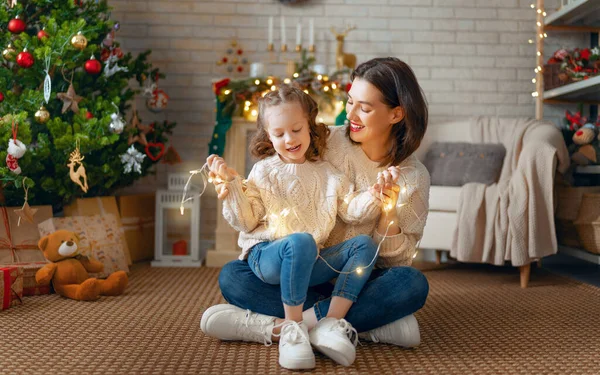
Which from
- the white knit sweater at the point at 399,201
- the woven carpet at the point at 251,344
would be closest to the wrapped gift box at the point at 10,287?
the woven carpet at the point at 251,344

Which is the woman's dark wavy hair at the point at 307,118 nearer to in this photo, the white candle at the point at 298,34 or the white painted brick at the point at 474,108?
the white candle at the point at 298,34

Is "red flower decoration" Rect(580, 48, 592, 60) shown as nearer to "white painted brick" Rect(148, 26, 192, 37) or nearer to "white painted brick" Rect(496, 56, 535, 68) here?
"white painted brick" Rect(496, 56, 535, 68)

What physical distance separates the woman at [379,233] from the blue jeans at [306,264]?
6cm

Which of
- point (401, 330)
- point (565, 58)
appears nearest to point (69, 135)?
point (401, 330)

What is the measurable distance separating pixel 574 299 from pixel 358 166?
121 cm

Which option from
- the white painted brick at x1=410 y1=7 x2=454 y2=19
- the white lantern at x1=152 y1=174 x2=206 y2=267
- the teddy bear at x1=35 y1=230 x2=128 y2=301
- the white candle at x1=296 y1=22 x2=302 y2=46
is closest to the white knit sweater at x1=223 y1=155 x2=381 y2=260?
the teddy bear at x1=35 y1=230 x2=128 y2=301

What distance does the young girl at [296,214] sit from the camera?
5.29 feet

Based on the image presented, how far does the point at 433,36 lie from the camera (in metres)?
3.75

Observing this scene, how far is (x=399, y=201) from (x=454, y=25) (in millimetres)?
2250

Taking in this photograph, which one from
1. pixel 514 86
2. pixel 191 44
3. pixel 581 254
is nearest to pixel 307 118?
pixel 581 254

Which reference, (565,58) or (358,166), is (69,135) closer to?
(358,166)

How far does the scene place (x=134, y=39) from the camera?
145 inches

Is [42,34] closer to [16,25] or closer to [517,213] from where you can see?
[16,25]

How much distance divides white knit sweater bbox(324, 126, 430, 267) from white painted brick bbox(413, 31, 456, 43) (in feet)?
6.68
